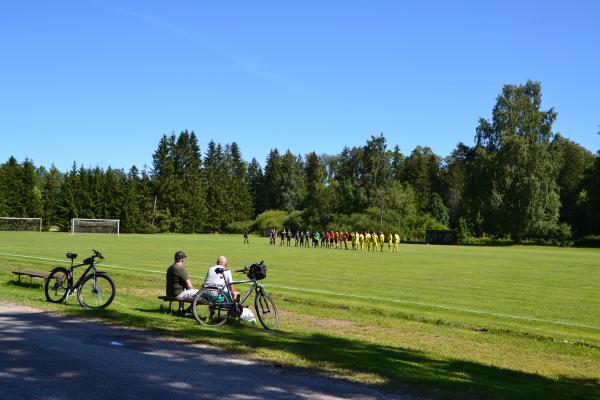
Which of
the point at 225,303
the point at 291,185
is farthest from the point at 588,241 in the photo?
the point at 225,303

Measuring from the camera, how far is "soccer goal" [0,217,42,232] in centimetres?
8106

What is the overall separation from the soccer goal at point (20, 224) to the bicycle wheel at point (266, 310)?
7840 centimetres

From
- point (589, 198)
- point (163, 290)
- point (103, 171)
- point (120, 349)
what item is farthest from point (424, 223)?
point (120, 349)

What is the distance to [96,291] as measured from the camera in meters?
11.9

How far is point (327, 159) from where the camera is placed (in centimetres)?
14988

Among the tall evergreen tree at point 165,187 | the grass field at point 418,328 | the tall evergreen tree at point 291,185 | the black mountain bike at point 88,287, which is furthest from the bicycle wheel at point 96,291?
the tall evergreen tree at point 291,185

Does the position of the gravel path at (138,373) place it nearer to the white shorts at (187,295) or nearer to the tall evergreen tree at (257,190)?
the white shorts at (187,295)

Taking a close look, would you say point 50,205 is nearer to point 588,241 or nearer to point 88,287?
point 588,241

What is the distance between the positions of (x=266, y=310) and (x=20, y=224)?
8177cm

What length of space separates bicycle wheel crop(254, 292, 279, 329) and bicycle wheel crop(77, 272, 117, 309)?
2.99 m

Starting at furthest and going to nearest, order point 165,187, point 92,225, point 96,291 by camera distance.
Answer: point 165,187 → point 92,225 → point 96,291

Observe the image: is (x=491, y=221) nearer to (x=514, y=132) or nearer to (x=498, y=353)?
(x=514, y=132)

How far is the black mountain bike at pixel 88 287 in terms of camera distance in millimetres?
11750

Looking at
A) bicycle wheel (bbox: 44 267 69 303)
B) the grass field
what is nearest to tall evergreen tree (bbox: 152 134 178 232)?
the grass field
